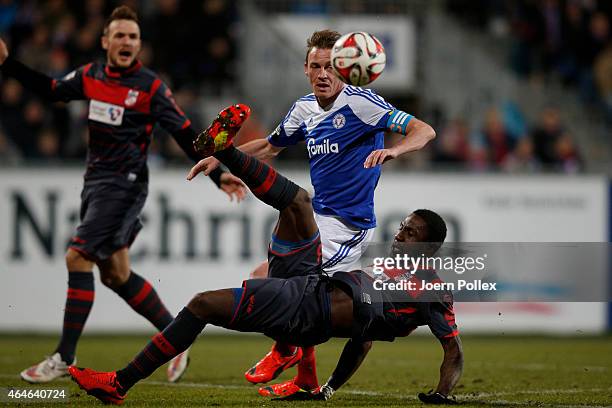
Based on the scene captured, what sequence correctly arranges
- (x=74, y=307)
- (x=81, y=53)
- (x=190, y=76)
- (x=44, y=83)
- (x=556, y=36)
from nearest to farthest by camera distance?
1. (x=74, y=307)
2. (x=44, y=83)
3. (x=81, y=53)
4. (x=190, y=76)
5. (x=556, y=36)

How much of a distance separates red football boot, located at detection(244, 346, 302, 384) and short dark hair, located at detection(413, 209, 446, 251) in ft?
4.02

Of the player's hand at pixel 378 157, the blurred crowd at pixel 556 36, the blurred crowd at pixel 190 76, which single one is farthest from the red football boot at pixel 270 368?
the blurred crowd at pixel 556 36

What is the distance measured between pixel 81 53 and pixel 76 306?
23.1 feet

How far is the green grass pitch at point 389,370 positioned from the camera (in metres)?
6.64

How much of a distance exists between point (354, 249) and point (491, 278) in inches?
38.1

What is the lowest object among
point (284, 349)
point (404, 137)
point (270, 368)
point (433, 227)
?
point (270, 368)

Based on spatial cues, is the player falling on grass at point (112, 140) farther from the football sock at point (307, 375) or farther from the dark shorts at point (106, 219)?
the football sock at point (307, 375)

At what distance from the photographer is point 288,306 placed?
19.4 feet

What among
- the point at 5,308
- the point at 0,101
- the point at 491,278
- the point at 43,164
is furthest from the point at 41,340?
the point at 491,278

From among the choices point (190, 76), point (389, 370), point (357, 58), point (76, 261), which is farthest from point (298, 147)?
point (357, 58)

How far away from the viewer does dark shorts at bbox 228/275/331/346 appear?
5.82 meters

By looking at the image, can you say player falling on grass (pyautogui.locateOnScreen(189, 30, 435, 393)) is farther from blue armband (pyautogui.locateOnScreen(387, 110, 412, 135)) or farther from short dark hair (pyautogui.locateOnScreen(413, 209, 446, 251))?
short dark hair (pyautogui.locateOnScreen(413, 209, 446, 251))

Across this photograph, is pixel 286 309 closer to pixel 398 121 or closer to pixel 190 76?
pixel 398 121

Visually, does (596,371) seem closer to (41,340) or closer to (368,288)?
(368,288)
